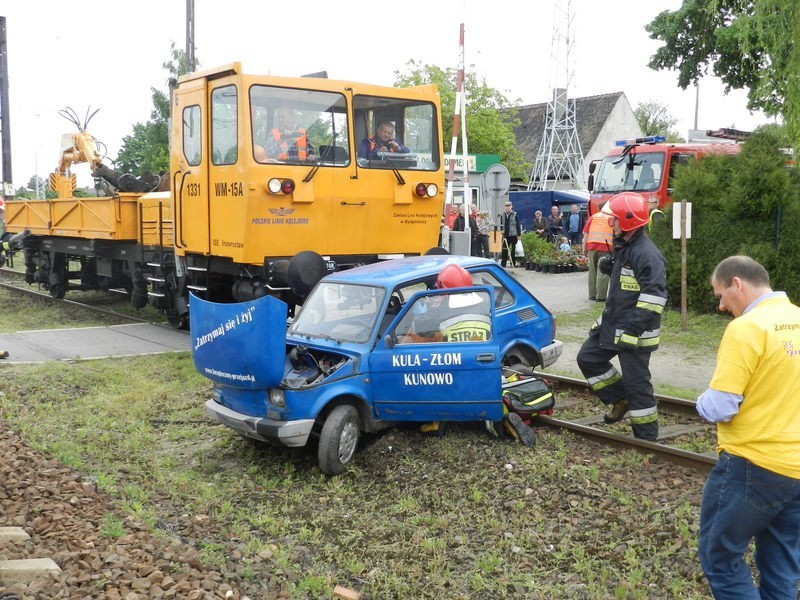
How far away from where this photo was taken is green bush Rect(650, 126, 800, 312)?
13164mm

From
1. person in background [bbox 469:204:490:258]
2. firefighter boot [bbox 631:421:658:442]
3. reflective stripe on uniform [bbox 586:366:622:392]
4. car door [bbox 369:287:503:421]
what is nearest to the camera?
car door [bbox 369:287:503:421]

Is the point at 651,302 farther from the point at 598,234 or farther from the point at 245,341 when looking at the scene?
the point at 598,234

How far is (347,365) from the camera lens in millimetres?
6391

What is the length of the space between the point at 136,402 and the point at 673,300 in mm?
9614

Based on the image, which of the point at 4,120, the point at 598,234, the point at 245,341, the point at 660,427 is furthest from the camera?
the point at 4,120

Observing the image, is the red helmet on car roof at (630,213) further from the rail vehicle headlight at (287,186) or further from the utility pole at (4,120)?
the utility pole at (4,120)

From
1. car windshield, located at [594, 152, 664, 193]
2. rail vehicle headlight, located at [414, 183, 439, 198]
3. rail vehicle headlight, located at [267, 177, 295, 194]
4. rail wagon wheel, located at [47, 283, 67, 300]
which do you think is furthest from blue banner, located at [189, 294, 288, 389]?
car windshield, located at [594, 152, 664, 193]

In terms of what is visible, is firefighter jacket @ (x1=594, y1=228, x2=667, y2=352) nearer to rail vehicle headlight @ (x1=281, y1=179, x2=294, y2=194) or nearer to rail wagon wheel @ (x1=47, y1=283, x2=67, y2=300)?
rail vehicle headlight @ (x1=281, y1=179, x2=294, y2=194)

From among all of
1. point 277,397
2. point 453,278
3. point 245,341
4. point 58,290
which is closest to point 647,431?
point 453,278

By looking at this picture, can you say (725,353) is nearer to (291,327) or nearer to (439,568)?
(439,568)

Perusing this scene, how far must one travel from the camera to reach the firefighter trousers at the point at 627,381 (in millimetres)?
6570

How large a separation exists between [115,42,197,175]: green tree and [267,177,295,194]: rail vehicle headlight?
31095 millimetres

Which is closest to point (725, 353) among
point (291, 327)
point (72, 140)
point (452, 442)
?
point (452, 442)

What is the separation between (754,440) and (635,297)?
3.15 metres
